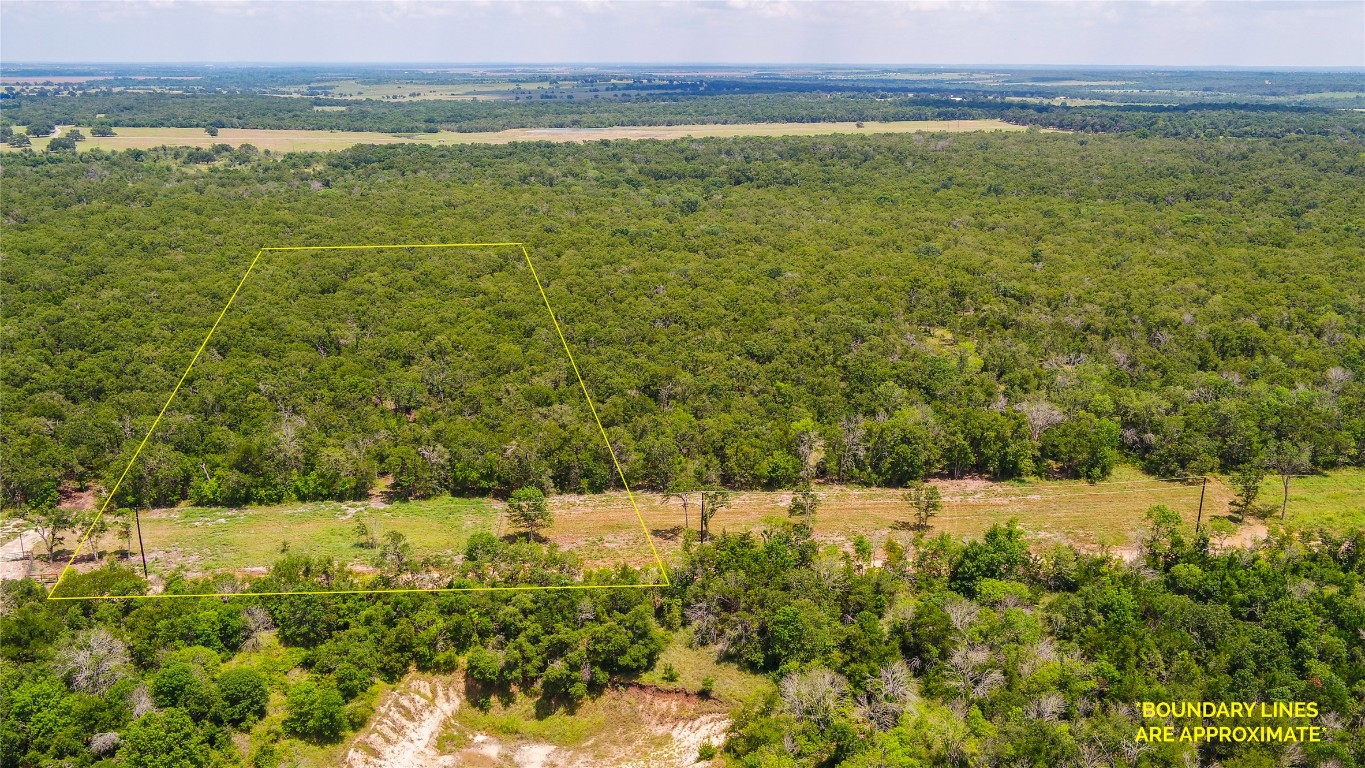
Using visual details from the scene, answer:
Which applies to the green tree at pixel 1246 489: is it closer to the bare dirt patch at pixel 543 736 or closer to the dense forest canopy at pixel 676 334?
the dense forest canopy at pixel 676 334

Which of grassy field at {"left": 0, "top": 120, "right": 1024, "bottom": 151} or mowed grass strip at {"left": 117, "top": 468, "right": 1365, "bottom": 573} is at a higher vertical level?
grassy field at {"left": 0, "top": 120, "right": 1024, "bottom": 151}

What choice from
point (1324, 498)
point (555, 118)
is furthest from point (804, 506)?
point (555, 118)

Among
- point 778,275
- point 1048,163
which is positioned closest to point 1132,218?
point 1048,163

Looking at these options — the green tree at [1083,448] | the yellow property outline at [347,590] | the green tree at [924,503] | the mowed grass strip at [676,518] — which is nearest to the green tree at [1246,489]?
the mowed grass strip at [676,518]

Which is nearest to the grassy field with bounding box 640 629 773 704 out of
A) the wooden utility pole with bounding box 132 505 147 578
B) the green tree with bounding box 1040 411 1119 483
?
the wooden utility pole with bounding box 132 505 147 578

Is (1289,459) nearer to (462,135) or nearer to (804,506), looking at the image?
(804,506)

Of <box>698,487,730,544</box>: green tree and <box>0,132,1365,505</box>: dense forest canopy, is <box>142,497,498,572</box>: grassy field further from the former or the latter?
<box>698,487,730,544</box>: green tree
